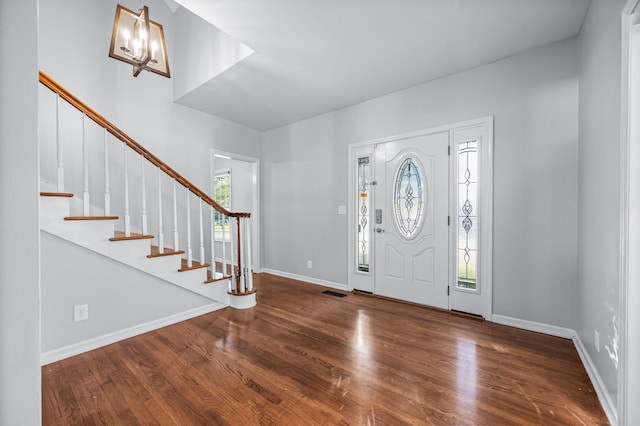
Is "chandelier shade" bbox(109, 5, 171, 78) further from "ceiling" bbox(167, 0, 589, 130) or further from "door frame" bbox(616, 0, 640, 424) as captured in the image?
"door frame" bbox(616, 0, 640, 424)

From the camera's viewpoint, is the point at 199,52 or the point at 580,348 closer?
the point at 580,348

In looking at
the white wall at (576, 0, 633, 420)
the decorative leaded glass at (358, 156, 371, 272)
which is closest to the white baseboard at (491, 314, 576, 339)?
the white wall at (576, 0, 633, 420)

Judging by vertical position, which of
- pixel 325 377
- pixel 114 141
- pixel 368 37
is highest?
pixel 368 37

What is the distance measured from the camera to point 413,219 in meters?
3.48

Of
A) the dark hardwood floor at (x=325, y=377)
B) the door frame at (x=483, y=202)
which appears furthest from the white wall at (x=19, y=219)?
the door frame at (x=483, y=202)

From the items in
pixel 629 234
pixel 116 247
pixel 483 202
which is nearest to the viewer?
pixel 629 234

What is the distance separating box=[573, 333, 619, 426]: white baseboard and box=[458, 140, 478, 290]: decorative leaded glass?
98cm

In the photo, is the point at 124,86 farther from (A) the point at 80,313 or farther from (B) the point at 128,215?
(A) the point at 80,313

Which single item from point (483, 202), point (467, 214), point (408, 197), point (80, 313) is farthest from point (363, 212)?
point (80, 313)

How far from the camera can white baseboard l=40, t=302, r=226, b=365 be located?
217cm

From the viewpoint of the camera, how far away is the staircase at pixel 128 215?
88.5 inches

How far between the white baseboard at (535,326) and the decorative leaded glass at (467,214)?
0.36 meters

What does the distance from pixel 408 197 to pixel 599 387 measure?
228cm

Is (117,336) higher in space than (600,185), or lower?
lower
